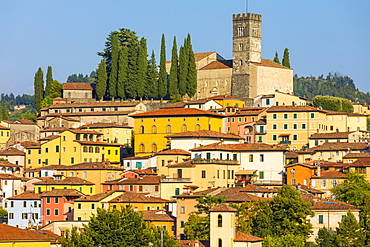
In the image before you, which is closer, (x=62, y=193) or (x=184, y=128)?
(x=62, y=193)

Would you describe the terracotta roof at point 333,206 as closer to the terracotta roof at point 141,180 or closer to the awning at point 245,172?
the awning at point 245,172

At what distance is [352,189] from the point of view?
7625 cm

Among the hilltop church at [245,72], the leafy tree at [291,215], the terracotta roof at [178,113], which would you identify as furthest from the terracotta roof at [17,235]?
the hilltop church at [245,72]

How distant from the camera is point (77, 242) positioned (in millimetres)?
58469

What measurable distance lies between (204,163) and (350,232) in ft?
58.9

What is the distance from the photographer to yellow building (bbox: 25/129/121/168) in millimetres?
94562

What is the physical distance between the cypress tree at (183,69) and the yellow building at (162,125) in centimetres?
1102

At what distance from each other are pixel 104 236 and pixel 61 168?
3125 cm

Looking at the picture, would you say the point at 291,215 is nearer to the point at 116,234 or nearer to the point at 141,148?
the point at 116,234

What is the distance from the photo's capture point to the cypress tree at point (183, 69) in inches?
4313

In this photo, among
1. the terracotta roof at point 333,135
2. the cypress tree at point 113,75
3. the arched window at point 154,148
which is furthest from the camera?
the cypress tree at point 113,75

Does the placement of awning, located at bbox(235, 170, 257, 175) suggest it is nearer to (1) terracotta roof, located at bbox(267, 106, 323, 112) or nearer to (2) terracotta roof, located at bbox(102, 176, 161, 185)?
(2) terracotta roof, located at bbox(102, 176, 161, 185)

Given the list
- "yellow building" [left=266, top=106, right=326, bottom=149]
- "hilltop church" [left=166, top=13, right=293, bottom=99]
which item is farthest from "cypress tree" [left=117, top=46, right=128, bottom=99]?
"yellow building" [left=266, top=106, right=326, bottom=149]

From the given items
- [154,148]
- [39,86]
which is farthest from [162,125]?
[39,86]
